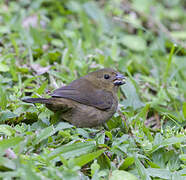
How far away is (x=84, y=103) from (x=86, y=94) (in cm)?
16

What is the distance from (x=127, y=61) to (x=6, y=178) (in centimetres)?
372

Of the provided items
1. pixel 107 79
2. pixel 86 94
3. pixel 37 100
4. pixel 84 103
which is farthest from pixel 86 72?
pixel 37 100

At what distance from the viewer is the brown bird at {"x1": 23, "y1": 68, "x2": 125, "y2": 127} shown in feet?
12.8

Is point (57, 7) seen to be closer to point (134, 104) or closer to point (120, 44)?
point (120, 44)

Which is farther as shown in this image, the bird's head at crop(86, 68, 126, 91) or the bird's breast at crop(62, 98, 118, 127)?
the bird's head at crop(86, 68, 126, 91)

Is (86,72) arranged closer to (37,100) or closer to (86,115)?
(86,115)

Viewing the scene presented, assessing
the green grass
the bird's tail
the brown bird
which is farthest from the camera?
the brown bird

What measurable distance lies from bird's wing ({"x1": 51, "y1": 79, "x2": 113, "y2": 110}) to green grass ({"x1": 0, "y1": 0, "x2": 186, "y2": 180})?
235mm

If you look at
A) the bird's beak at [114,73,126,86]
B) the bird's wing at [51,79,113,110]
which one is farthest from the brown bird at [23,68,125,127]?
the bird's beak at [114,73,126,86]

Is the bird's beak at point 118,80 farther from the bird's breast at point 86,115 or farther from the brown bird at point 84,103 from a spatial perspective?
the bird's breast at point 86,115

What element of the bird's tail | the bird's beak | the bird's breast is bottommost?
the bird's breast

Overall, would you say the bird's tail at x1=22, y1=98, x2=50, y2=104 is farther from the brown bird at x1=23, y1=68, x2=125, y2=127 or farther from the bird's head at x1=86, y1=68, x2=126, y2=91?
the bird's head at x1=86, y1=68, x2=126, y2=91

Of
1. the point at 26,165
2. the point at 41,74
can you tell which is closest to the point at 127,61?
the point at 41,74

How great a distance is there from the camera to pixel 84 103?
4078 mm
